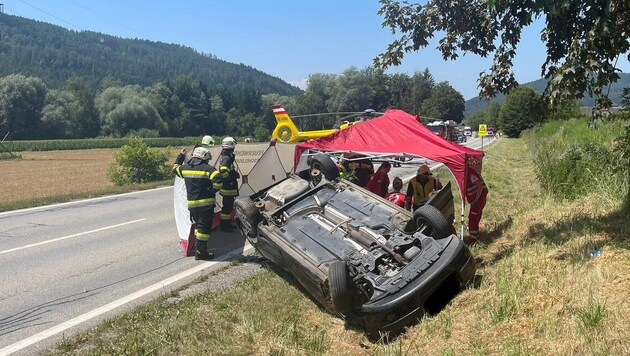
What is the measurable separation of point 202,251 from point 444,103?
166 ft

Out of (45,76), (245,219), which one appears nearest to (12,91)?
(245,219)

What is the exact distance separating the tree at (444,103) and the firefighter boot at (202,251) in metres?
47.0

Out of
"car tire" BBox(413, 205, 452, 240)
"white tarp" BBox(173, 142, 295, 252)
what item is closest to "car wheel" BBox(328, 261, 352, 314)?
"car tire" BBox(413, 205, 452, 240)

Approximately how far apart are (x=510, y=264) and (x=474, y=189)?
2077mm

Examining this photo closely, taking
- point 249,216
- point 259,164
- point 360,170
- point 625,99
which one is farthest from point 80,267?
point 625,99

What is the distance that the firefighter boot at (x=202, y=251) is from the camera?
8.00 metres

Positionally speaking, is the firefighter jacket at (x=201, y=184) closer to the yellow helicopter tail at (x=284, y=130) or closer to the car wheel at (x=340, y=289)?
the car wheel at (x=340, y=289)

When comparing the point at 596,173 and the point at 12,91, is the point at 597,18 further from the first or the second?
the point at 12,91

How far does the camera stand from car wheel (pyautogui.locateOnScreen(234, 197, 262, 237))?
7.23m

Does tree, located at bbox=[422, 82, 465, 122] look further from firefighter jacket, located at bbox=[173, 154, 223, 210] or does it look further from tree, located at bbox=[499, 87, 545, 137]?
firefighter jacket, located at bbox=[173, 154, 223, 210]

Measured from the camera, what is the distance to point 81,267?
300 inches

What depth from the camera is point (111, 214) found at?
1219 cm

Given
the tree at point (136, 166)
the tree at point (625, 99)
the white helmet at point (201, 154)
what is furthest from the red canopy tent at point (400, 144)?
the tree at point (136, 166)

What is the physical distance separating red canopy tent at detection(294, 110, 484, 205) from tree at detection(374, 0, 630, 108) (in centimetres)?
109
